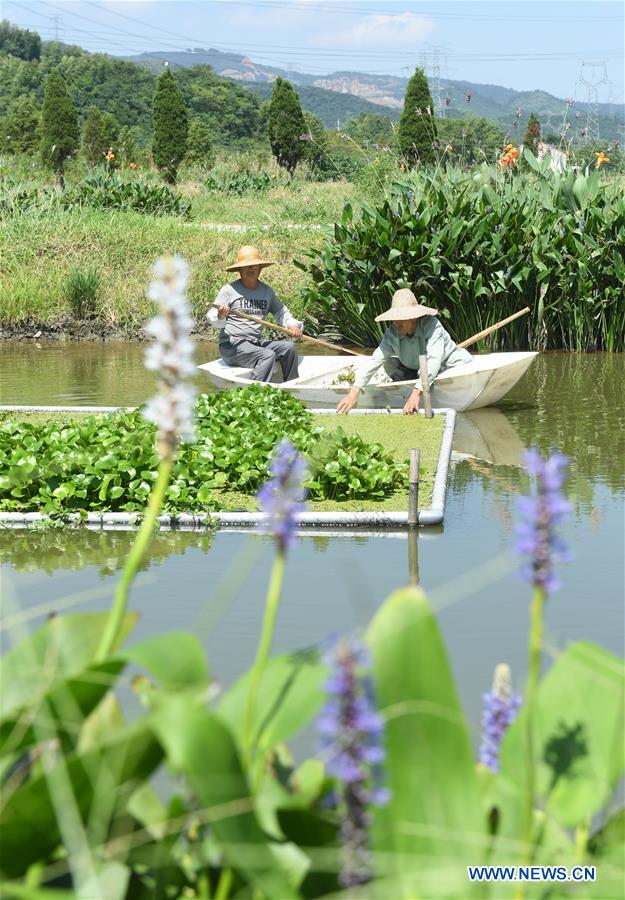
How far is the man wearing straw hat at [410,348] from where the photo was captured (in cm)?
953

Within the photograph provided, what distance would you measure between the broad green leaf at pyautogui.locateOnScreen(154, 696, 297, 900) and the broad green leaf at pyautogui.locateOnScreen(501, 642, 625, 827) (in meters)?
0.48

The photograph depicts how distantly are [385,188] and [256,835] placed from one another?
44.2 ft

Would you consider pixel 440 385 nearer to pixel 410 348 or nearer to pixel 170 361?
pixel 410 348

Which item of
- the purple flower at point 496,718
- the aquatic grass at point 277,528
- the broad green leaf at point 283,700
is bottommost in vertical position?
the purple flower at point 496,718

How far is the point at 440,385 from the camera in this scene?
999cm

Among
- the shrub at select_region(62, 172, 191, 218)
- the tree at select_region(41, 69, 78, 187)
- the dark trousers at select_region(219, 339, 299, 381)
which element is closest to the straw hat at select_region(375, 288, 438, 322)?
the dark trousers at select_region(219, 339, 299, 381)

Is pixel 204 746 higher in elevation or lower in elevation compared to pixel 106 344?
higher

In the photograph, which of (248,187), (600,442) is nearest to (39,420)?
(600,442)

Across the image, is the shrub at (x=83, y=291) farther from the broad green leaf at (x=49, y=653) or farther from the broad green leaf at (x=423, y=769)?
the broad green leaf at (x=423, y=769)

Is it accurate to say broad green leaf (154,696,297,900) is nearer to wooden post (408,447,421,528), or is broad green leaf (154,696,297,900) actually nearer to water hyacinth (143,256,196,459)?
water hyacinth (143,256,196,459)

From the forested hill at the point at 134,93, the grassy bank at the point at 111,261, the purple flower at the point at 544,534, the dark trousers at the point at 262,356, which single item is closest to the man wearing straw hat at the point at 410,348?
the dark trousers at the point at 262,356

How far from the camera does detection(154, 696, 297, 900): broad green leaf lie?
1.35m

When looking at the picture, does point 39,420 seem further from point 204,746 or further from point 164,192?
point 164,192

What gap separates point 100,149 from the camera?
41844 mm
